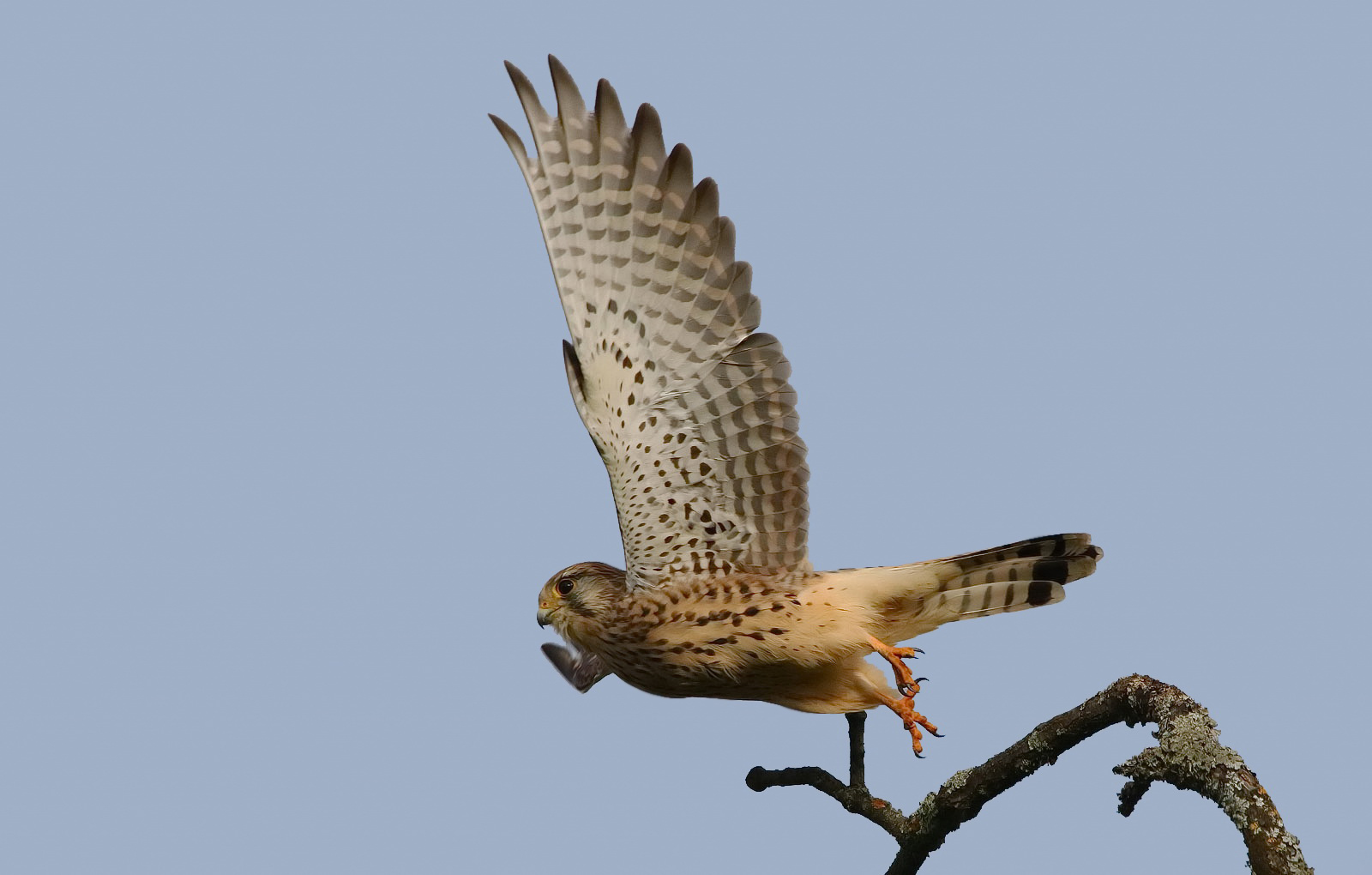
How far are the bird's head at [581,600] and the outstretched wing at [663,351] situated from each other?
23 centimetres

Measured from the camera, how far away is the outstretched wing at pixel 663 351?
6219 millimetres

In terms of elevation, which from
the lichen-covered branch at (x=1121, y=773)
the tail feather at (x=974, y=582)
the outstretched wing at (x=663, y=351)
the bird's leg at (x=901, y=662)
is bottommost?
the lichen-covered branch at (x=1121, y=773)

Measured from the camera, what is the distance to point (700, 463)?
6.39 metres

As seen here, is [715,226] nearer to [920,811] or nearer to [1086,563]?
[1086,563]

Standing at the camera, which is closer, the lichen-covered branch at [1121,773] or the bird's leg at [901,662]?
the lichen-covered branch at [1121,773]

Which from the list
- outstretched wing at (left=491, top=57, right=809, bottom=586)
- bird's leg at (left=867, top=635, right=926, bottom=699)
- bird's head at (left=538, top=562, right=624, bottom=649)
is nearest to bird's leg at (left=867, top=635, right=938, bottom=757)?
bird's leg at (left=867, top=635, right=926, bottom=699)

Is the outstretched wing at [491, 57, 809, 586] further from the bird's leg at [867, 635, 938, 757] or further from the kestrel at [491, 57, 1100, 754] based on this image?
the bird's leg at [867, 635, 938, 757]

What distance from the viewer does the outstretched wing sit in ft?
20.4

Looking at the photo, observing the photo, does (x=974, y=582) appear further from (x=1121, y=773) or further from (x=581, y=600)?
(x=581, y=600)

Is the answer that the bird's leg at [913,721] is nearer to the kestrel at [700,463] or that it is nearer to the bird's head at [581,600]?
the kestrel at [700,463]

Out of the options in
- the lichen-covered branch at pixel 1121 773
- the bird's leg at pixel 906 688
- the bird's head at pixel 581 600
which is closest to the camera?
the lichen-covered branch at pixel 1121 773

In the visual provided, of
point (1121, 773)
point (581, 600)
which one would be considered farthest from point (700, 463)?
point (1121, 773)

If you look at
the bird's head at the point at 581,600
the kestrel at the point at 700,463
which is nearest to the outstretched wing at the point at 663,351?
the kestrel at the point at 700,463

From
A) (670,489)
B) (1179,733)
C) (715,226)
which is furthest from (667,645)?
(1179,733)
